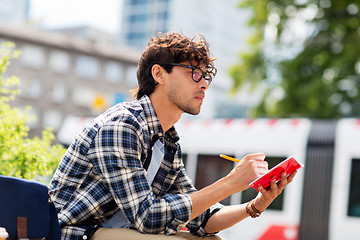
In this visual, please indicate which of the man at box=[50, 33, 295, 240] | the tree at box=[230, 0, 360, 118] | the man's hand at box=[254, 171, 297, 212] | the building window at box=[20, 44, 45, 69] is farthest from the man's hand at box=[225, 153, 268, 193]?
the building window at box=[20, 44, 45, 69]

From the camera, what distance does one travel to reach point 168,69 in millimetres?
2777

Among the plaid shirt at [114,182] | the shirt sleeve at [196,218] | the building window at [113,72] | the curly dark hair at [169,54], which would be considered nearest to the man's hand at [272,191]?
the shirt sleeve at [196,218]

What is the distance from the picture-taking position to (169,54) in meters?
2.78

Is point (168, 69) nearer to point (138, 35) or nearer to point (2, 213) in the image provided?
point (2, 213)

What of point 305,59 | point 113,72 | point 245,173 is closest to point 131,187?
point 245,173

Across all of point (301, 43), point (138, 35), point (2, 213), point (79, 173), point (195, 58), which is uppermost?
point (138, 35)

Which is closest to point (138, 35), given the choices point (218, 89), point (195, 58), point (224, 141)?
point (218, 89)

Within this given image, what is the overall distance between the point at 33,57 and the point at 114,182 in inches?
1877

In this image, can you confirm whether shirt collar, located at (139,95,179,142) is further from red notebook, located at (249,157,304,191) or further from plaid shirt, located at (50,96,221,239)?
red notebook, located at (249,157,304,191)

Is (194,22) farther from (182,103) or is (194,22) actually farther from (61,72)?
(182,103)

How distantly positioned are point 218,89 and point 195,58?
7093 cm

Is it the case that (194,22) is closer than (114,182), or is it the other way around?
(114,182)

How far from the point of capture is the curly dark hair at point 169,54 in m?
2.77

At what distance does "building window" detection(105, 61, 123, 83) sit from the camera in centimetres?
5300
